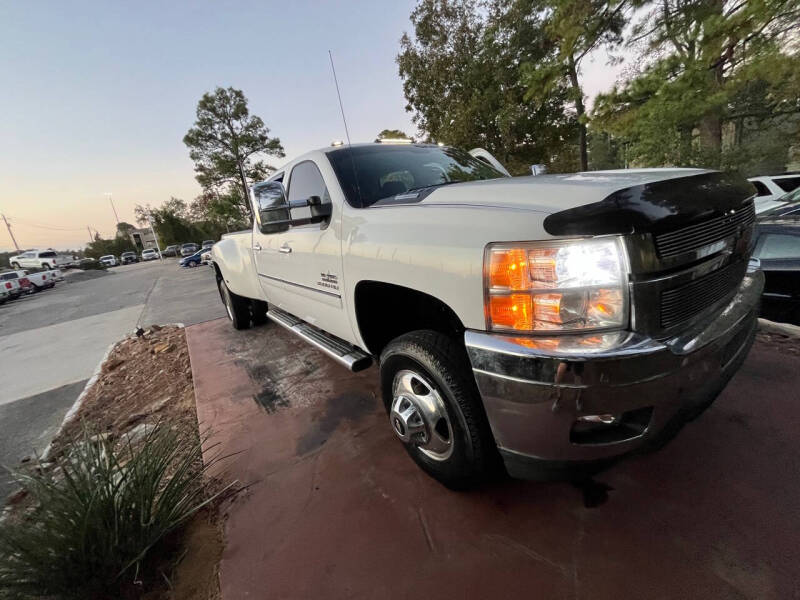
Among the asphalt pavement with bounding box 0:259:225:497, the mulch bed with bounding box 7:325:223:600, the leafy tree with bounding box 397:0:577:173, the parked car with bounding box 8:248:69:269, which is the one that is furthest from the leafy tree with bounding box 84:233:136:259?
the mulch bed with bounding box 7:325:223:600

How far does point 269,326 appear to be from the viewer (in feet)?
17.6

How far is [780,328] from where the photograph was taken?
3.03 metres

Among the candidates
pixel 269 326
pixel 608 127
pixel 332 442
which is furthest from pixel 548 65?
pixel 332 442

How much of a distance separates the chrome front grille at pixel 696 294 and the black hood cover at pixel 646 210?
23 cm

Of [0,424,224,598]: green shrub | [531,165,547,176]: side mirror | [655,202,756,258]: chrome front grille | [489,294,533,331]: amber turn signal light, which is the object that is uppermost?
[531,165,547,176]: side mirror

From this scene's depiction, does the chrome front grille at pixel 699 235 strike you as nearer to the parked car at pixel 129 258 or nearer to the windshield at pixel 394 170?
the windshield at pixel 394 170

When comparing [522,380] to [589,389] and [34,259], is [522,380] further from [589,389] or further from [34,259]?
[34,259]

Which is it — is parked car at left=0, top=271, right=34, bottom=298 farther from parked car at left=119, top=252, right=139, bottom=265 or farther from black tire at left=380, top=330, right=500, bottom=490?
parked car at left=119, top=252, right=139, bottom=265

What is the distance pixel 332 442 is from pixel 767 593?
2.06 meters

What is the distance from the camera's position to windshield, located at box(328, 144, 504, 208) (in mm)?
2320

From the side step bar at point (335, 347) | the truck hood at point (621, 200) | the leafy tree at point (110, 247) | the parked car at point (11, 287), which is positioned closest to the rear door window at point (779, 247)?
the truck hood at point (621, 200)

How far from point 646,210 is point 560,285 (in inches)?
14.4

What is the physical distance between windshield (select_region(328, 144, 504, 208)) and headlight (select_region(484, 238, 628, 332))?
3.87ft

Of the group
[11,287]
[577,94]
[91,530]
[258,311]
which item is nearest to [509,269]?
[91,530]
